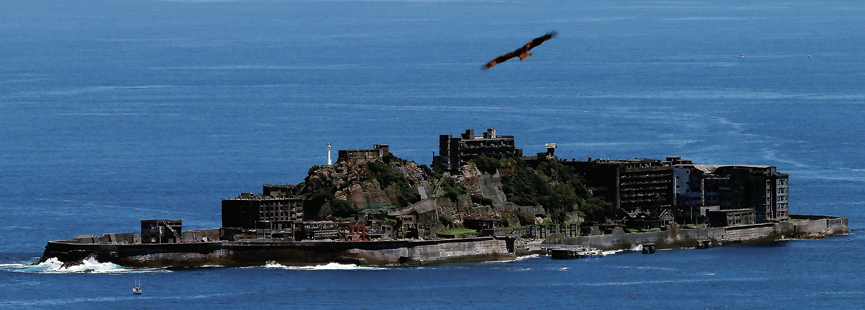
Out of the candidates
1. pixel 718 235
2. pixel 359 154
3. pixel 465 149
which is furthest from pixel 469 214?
pixel 718 235

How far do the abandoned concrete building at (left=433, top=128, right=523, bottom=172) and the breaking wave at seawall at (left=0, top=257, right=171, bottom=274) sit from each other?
115 feet

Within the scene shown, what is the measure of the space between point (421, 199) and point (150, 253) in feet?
83.7

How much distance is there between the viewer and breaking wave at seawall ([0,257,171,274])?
454 feet

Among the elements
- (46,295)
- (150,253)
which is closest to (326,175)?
(150,253)

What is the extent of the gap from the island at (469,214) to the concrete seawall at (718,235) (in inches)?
4.1

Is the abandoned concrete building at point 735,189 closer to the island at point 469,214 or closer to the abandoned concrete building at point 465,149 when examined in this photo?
the island at point 469,214

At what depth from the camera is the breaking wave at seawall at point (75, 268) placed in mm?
138375

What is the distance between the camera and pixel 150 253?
140m

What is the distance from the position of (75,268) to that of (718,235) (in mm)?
52683

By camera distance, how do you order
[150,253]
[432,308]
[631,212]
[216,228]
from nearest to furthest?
[432,308] < [150,253] < [216,228] < [631,212]

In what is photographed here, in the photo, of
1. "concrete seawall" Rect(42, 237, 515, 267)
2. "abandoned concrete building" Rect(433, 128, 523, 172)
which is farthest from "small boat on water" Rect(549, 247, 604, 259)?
"abandoned concrete building" Rect(433, 128, 523, 172)

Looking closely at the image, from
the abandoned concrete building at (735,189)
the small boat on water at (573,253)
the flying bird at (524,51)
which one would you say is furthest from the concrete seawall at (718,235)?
the flying bird at (524,51)

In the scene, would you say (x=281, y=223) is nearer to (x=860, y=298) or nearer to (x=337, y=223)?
(x=337, y=223)

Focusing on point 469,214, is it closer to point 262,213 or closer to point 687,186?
point 262,213
